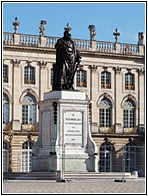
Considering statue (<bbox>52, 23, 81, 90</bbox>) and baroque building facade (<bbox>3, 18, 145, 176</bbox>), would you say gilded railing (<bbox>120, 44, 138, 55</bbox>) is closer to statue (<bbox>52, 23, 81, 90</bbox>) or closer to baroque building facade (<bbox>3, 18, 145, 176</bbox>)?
baroque building facade (<bbox>3, 18, 145, 176</bbox>)

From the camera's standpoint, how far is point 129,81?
195 feet

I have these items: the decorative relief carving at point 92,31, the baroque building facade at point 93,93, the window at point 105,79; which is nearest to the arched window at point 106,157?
the baroque building facade at point 93,93

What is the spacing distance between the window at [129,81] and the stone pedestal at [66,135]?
29.2 m

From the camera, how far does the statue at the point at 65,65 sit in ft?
98.8

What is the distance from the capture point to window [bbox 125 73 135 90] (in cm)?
5908

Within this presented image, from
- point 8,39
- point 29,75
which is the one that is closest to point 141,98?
point 29,75

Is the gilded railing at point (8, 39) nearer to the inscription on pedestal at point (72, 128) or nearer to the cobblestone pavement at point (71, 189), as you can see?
the inscription on pedestal at point (72, 128)

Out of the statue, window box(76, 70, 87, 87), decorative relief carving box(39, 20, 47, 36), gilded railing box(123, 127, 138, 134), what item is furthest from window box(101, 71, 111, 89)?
the statue

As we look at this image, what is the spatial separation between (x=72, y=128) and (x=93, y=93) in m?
28.1

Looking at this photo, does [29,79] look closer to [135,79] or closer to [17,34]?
[17,34]

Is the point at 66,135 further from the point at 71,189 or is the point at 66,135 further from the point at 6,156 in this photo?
the point at 6,156

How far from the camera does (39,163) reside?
3012 centimetres

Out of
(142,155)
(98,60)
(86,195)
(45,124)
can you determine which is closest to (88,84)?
(98,60)

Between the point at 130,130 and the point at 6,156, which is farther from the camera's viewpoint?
the point at 130,130
